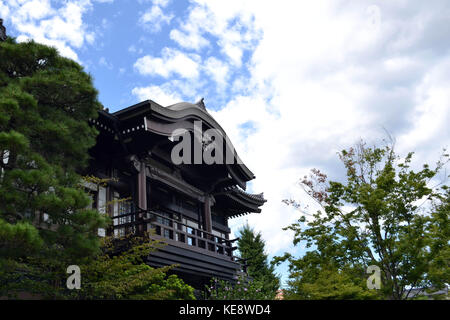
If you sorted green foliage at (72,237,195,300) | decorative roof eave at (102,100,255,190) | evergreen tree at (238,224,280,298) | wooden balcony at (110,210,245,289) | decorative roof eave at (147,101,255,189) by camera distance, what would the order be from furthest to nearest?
evergreen tree at (238,224,280,298)
decorative roof eave at (147,101,255,189)
decorative roof eave at (102,100,255,190)
wooden balcony at (110,210,245,289)
green foliage at (72,237,195,300)

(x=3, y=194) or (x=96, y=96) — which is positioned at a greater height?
(x=96, y=96)

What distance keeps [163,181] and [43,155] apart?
7.70 meters

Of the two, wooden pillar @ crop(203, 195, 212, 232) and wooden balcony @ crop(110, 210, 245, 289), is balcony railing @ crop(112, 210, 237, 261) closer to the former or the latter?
wooden balcony @ crop(110, 210, 245, 289)

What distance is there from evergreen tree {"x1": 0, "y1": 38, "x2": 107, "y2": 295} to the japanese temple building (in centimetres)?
292

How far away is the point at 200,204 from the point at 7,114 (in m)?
13.0

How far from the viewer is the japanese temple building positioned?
13.8 meters

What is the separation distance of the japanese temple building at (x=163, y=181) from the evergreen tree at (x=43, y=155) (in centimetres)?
292

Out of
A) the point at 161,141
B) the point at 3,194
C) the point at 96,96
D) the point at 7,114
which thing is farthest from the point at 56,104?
the point at 161,141

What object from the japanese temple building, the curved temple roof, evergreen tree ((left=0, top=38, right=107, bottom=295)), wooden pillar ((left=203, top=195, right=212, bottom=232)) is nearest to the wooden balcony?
the japanese temple building

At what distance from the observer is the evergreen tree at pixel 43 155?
7988mm

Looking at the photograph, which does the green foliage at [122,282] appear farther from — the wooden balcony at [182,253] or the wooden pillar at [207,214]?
the wooden pillar at [207,214]

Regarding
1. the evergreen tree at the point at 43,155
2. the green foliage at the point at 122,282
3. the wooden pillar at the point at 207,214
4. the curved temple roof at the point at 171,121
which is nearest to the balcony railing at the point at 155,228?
the wooden pillar at the point at 207,214
